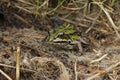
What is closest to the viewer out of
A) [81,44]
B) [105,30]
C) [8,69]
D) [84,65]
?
[8,69]

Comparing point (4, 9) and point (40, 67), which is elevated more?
point (4, 9)

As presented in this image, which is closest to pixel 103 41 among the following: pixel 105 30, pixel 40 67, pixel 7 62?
pixel 105 30

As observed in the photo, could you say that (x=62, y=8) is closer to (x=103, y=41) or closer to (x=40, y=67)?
(x=103, y=41)

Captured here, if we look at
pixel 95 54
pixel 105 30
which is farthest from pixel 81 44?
pixel 105 30

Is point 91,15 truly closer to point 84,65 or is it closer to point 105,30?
point 105,30

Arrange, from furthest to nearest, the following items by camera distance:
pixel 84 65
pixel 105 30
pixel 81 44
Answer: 1. pixel 105 30
2. pixel 81 44
3. pixel 84 65

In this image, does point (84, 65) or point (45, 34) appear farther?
point (45, 34)
